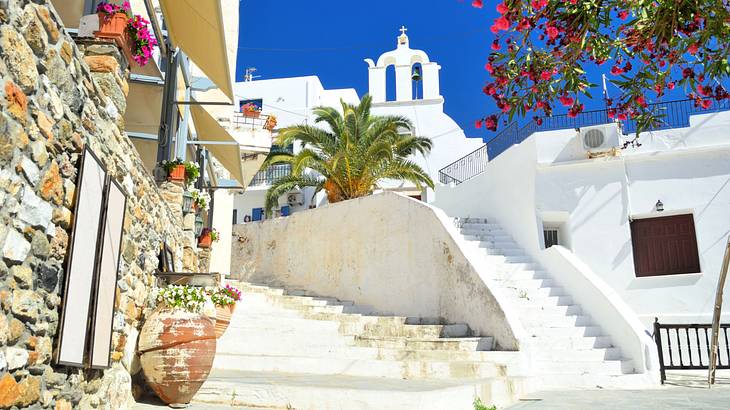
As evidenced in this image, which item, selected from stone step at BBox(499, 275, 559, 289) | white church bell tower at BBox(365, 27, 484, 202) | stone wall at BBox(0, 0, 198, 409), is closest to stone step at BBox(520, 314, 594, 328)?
stone step at BBox(499, 275, 559, 289)

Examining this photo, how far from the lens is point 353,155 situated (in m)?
17.2

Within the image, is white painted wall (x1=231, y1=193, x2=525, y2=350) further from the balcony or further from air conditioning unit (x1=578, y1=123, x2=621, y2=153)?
air conditioning unit (x1=578, y1=123, x2=621, y2=153)

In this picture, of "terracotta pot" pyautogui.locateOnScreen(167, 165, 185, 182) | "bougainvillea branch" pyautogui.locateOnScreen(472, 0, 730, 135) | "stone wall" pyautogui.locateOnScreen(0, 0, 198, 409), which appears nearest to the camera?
"stone wall" pyautogui.locateOnScreen(0, 0, 198, 409)

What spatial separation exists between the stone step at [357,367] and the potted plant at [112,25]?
4.21 m

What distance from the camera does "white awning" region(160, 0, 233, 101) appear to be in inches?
250

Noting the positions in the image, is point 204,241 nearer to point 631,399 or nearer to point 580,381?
point 580,381

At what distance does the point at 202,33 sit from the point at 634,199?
1053 cm

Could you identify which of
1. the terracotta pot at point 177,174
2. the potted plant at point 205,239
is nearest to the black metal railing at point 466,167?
the potted plant at point 205,239

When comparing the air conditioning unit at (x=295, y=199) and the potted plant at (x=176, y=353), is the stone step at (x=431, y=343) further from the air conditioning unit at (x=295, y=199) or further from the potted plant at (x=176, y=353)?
the air conditioning unit at (x=295, y=199)

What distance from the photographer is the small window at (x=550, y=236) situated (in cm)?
1411

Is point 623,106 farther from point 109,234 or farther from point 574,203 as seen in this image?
point 574,203

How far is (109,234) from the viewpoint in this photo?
4055 mm

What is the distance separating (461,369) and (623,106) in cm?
418

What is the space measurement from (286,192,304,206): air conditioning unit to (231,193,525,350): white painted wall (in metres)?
7.50
